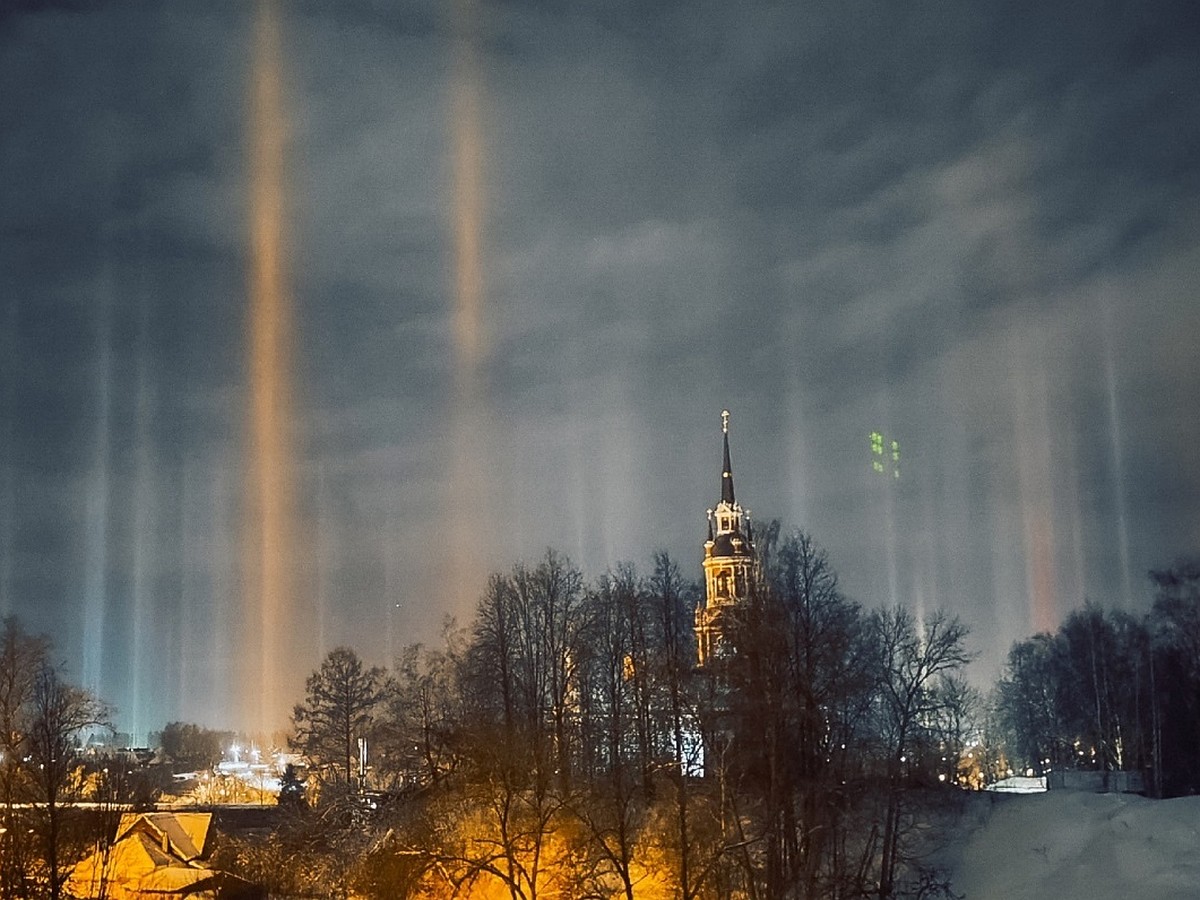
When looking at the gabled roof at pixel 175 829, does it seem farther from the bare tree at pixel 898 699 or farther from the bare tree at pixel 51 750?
the bare tree at pixel 898 699

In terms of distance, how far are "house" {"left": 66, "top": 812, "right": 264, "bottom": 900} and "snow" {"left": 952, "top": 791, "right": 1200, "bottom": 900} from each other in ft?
104

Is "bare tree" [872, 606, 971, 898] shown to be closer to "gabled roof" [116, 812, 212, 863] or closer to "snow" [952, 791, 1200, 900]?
"snow" [952, 791, 1200, 900]

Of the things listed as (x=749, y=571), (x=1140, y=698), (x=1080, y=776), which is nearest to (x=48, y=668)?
(x=749, y=571)

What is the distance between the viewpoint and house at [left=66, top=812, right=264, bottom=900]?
56.6 meters

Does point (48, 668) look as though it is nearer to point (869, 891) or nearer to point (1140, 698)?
point (869, 891)

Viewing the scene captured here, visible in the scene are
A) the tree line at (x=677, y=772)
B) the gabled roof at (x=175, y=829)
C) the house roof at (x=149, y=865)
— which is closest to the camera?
the tree line at (x=677, y=772)

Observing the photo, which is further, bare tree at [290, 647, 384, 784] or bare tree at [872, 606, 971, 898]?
bare tree at [290, 647, 384, 784]

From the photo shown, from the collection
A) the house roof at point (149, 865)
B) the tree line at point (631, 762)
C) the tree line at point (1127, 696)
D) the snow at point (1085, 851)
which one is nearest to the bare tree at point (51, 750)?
the tree line at point (631, 762)

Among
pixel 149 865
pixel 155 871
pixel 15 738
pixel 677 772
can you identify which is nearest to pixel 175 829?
pixel 149 865

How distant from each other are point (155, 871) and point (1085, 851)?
3973 centimetres

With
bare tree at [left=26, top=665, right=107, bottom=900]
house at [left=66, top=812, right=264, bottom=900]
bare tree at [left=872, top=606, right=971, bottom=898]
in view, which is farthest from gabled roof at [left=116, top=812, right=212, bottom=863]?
bare tree at [left=872, top=606, right=971, bottom=898]

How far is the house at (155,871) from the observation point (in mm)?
56594

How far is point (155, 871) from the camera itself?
57.3m

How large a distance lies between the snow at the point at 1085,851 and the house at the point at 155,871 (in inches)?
1244
